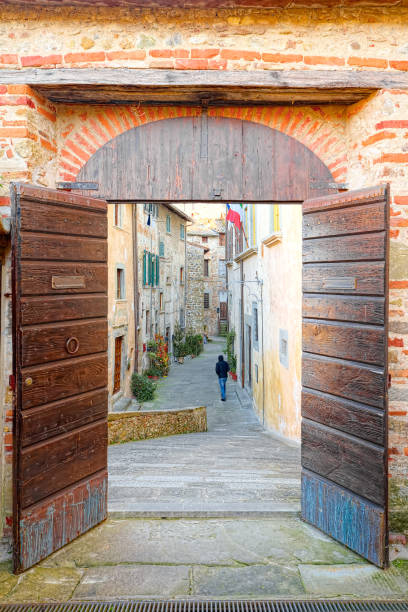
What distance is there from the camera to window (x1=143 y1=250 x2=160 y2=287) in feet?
59.0

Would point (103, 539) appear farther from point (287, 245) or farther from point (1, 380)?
point (287, 245)

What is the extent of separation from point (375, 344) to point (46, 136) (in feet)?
10.2

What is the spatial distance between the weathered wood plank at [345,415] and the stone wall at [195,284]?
26969 millimetres

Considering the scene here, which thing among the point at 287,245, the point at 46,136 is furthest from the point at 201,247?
the point at 46,136

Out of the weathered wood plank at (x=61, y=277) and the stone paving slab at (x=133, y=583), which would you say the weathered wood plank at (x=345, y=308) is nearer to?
the weathered wood plank at (x=61, y=277)

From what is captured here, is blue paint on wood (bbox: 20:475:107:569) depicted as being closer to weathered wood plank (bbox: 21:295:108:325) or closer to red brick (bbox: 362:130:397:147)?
weathered wood plank (bbox: 21:295:108:325)

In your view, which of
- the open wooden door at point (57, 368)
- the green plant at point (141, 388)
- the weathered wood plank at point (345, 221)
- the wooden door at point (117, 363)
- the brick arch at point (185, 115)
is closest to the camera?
the open wooden door at point (57, 368)

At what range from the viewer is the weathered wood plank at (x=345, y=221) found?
341 cm

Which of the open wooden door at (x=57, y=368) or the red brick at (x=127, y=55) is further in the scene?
the red brick at (x=127, y=55)

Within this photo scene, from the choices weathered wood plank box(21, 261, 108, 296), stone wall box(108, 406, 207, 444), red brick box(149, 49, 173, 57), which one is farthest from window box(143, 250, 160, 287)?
red brick box(149, 49, 173, 57)

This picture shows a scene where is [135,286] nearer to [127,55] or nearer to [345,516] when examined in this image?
[127,55]

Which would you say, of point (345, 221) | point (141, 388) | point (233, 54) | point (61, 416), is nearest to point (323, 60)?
point (233, 54)

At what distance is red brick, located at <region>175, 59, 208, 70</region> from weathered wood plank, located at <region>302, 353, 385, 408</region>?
248 cm

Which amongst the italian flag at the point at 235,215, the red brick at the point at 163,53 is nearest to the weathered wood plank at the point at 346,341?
the red brick at the point at 163,53
